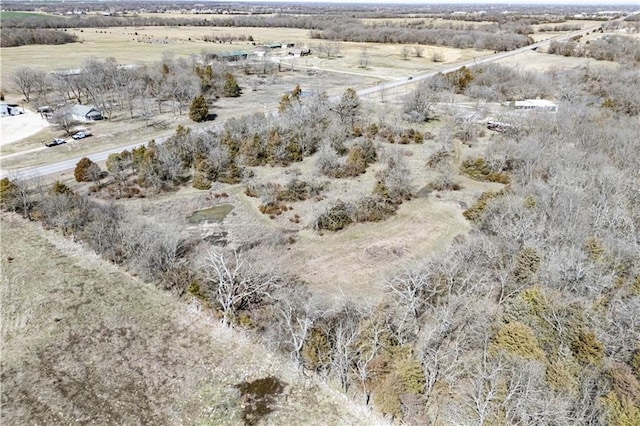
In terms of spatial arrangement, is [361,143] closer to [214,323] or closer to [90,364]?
[214,323]

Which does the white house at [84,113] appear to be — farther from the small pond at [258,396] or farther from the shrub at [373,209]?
the small pond at [258,396]

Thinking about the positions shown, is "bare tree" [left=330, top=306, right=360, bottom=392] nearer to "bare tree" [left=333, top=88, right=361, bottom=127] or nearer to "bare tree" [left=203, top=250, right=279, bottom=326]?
"bare tree" [left=203, top=250, right=279, bottom=326]

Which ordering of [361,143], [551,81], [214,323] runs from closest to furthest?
1. [214,323]
2. [361,143]
3. [551,81]

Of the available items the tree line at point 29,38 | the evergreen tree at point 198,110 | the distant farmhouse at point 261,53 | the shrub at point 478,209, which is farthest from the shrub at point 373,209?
the tree line at point 29,38

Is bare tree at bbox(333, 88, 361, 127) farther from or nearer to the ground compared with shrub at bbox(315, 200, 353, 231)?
farther from the ground

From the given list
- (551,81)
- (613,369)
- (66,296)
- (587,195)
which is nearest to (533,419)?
(613,369)

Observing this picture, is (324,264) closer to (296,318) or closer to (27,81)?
(296,318)

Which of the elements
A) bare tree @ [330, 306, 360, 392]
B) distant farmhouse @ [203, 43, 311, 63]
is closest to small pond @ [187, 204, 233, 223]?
bare tree @ [330, 306, 360, 392]
